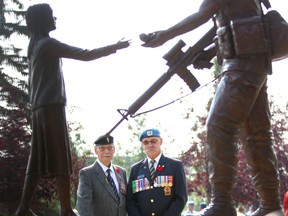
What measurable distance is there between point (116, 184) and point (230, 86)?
98.5 inches

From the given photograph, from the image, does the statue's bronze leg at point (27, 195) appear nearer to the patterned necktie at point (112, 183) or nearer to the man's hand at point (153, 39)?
the patterned necktie at point (112, 183)

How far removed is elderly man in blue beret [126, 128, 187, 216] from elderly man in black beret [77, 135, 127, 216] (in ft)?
0.49

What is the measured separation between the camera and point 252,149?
4367 mm

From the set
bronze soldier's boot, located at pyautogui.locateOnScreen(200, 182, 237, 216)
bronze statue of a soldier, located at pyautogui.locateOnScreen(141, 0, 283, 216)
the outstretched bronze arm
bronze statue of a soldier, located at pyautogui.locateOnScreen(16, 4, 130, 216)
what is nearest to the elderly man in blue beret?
bronze statue of a soldier, located at pyautogui.locateOnScreen(16, 4, 130, 216)

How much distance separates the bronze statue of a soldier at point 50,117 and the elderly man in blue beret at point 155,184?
1.54 metres

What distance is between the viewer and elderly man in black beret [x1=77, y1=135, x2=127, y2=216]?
5.93 m

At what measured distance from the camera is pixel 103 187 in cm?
600

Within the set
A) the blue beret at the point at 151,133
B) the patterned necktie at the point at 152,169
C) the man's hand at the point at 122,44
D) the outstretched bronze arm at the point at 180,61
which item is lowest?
the patterned necktie at the point at 152,169

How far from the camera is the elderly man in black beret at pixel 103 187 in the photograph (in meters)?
5.93

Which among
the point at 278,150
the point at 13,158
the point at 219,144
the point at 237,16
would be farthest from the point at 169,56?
the point at 278,150

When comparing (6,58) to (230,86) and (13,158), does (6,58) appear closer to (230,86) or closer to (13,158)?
(13,158)

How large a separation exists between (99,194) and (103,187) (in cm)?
9

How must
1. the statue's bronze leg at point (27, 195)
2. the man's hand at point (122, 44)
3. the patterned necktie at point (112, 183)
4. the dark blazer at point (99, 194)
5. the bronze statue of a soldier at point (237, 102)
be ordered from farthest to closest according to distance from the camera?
1. the patterned necktie at point (112, 183)
2. the dark blazer at point (99, 194)
3. the man's hand at point (122, 44)
4. the statue's bronze leg at point (27, 195)
5. the bronze statue of a soldier at point (237, 102)

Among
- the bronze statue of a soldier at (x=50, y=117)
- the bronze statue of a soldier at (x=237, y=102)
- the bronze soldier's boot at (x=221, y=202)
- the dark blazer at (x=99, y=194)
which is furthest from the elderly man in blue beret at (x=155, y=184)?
the bronze soldier's boot at (x=221, y=202)
